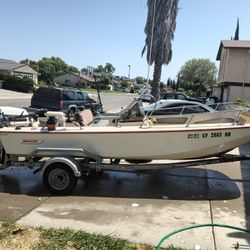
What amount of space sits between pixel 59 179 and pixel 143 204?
1.49 meters

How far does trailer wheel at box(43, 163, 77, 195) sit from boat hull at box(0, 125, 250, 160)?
270 millimetres

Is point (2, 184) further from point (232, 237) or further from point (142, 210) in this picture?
point (232, 237)

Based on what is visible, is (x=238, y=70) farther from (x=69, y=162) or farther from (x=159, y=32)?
(x=69, y=162)

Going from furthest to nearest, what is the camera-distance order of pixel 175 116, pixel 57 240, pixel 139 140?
pixel 175 116, pixel 139 140, pixel 57 240

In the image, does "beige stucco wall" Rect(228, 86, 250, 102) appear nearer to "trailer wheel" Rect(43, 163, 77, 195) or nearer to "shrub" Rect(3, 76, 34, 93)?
"trailer wheel" Rect(43, 163, 77, 195)

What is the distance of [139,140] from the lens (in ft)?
20.8

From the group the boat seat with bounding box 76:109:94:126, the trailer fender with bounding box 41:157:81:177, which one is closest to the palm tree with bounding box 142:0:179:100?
the boat seat with bounding box 76:109:94:126

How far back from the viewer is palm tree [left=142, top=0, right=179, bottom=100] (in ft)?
83.6

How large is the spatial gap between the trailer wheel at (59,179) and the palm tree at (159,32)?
63.8 feet

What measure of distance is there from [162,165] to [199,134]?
823mm

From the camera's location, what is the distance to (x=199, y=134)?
20.8 feet

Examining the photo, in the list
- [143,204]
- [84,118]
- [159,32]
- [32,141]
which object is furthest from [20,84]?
[143,204]

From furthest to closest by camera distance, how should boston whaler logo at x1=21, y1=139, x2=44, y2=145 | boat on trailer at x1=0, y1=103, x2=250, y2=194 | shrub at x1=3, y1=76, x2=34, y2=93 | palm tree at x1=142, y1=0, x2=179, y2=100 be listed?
1. shrub at x1=3, y1=76, x2=34, y2=93
2. palm tree at x1=142, y1=0, x2=179, y2=100
3. boston whaler logo at x1=21, y1=139, x2=44, y2=145
4. boat on trailer at x1=0, y1=103, x2=250, y2=194

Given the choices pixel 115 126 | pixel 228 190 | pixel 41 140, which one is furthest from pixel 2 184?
pixel 228 190
